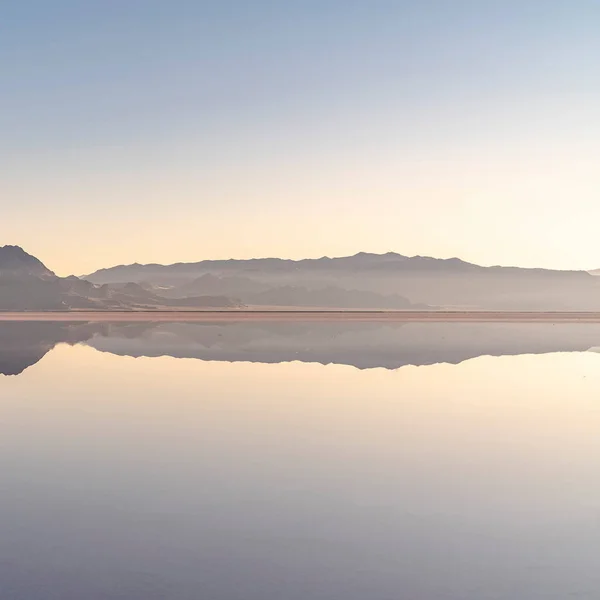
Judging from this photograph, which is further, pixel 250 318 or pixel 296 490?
pixel 250 318

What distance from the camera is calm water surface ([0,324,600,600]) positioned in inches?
389

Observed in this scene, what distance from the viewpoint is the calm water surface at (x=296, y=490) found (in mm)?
9875

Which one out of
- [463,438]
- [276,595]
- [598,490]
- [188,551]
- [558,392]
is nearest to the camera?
[276,595]

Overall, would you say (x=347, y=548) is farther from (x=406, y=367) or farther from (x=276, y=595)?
(x=406, y=367)

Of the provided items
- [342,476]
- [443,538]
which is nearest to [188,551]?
[443,538]

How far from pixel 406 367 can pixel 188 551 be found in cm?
2860

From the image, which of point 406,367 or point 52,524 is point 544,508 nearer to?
point 52,524

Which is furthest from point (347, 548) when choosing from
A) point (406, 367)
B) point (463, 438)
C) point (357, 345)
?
point (357, 345)

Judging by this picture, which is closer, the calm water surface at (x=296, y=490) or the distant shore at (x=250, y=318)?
the calm water surface at (x=296, y=490)

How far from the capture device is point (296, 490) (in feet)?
46.6

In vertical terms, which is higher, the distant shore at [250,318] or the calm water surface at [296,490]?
the distant shore at [250,318]

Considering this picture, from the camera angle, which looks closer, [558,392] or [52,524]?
[52,524]

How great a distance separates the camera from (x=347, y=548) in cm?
1103

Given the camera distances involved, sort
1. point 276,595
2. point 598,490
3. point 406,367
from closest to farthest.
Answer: point 276,595
point 598,490
point 406,367
